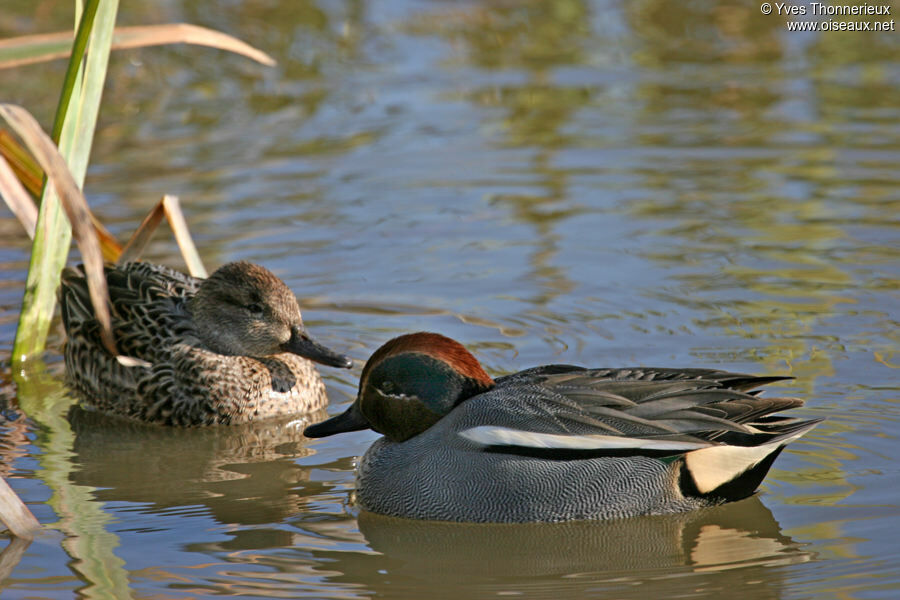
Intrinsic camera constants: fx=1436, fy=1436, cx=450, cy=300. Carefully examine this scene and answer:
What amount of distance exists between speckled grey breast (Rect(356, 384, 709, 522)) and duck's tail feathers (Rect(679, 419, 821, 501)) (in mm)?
61

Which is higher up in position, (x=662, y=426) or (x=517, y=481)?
(x=662, y=426)

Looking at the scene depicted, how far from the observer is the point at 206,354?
7.29m

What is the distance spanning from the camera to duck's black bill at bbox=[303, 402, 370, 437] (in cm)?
604

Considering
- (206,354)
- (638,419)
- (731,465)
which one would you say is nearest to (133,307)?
(206,354)

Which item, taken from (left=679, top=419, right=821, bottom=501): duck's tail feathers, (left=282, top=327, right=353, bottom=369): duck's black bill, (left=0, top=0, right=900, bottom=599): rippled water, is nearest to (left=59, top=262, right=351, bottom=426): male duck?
(left=282, top=327, right=353, bottom=369): duck's black bill

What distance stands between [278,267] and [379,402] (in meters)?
3.31

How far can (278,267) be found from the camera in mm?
9055

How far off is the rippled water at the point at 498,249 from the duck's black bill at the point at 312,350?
1.36 feet

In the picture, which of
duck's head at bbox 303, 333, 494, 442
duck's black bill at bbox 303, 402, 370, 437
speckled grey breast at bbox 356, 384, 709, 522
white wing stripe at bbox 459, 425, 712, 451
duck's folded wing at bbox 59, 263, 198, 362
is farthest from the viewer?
duck's folded wing at bbox 59, 263, 198, 362

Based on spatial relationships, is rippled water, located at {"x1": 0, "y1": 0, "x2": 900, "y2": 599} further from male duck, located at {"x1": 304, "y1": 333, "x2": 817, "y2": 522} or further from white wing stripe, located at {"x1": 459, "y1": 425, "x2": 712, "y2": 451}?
white wing stripe, located at {"x1": 459, "y1": 425, "x2": 712, "y2": 451}

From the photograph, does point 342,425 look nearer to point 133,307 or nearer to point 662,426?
point 662,426

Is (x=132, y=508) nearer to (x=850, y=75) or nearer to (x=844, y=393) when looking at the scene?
(x=844, y=393)

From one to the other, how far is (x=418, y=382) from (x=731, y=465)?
128 cm

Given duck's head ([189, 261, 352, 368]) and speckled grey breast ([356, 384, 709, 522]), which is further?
duck's head ([189, 261, 352, 368])
